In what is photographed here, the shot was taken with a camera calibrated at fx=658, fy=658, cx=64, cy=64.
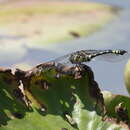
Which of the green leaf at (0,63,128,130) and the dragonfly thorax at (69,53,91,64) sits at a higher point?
the dragonfly thorax at (69,53,91,64)

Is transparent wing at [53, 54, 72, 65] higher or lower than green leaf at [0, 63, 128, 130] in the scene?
higher

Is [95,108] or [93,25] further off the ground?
[95,108]

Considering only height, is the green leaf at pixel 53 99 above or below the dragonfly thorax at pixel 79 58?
below

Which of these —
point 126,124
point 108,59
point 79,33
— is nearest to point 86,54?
point 108,59

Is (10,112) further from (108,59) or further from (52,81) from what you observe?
(108,59)

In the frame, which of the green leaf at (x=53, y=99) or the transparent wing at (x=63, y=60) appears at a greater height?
the transparent wing at (x=63, y=60)

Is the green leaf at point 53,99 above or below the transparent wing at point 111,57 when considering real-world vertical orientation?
below

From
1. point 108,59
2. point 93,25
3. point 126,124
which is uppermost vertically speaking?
point 108,59

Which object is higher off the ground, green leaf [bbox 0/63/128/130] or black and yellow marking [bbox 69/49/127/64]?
black and yellow marking [bbox 69/49/127/64]
